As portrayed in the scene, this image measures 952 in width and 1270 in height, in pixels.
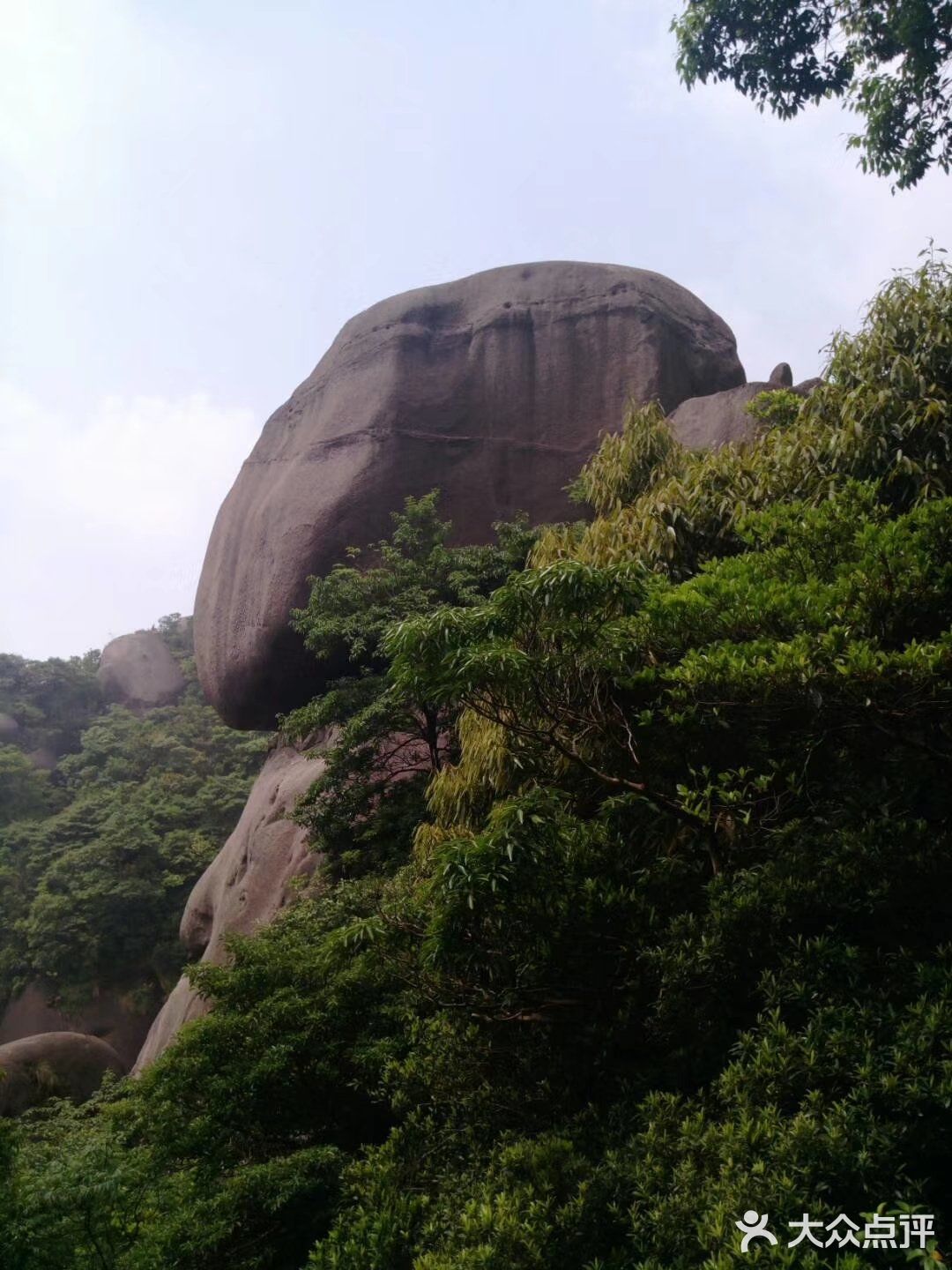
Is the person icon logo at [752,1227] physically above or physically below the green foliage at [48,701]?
below

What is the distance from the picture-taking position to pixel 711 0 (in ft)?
20.6

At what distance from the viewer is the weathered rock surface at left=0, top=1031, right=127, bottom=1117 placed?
1058cm

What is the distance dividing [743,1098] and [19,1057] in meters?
10.6

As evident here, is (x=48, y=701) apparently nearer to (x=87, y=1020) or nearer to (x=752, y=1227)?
(x=87, y=1020)

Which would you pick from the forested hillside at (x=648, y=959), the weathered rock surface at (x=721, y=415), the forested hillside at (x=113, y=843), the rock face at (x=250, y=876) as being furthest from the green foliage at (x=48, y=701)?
the forested hillside at (x=648, y=959)

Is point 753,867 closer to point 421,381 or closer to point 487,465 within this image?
point 487,465

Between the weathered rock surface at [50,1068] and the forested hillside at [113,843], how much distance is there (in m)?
1.04

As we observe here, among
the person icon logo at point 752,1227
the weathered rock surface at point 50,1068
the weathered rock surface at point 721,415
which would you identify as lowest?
the weathered rock surface at point 50,1068

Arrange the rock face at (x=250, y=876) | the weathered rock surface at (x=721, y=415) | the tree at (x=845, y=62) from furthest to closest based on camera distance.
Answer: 1. the rock face at (x=250, y=876)
2. the weathered rock surface at (x=721, y=415)
3. the tree at (x=845, y=62)

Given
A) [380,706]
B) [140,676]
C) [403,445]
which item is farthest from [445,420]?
[140,676]

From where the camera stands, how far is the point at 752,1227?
236 cm

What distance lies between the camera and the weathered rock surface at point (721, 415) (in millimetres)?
8945

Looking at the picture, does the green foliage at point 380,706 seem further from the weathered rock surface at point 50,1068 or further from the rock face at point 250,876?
the weathered rock surface at point 50,1068

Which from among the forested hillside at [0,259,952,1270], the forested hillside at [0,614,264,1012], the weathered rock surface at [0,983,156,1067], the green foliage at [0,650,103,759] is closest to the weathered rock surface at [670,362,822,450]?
the forested hillside at [0,259,952,1270]
